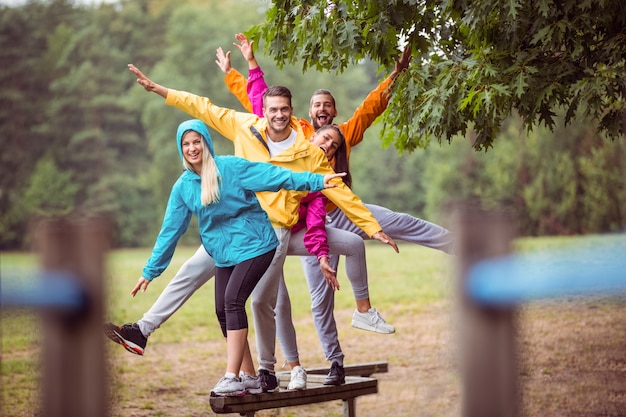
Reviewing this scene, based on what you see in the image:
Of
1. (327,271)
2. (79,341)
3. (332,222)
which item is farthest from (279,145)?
(79,341)

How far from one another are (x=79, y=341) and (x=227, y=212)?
260 cm

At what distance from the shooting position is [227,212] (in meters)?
5.20

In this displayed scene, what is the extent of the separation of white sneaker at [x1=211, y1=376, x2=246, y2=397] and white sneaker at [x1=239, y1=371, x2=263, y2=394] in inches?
4.8

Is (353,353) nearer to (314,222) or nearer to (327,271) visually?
(314,222)

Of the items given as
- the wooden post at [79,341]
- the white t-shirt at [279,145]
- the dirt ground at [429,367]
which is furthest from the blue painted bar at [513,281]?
the dirt ground at [429,367]

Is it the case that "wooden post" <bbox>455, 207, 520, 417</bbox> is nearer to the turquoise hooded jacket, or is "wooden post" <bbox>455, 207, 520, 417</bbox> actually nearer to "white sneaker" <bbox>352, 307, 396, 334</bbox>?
the turquoise hooded jacket

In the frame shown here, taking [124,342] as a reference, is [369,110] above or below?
above

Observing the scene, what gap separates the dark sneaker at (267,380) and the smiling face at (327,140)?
1.38m

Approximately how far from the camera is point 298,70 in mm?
42312

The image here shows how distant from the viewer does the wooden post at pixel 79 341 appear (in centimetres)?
258

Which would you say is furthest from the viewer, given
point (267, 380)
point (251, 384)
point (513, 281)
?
point (267, 380)

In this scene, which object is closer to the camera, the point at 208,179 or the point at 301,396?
the point at 208,179

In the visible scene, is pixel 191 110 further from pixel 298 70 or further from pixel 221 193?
pixel 298 70

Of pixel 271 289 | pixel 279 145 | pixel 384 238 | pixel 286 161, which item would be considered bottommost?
pixel 271 289
